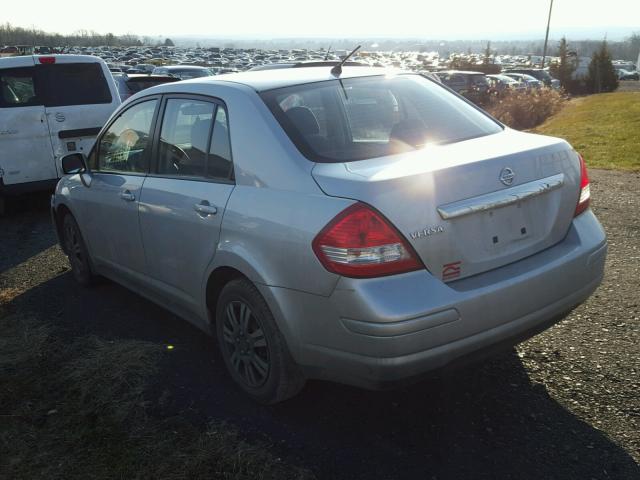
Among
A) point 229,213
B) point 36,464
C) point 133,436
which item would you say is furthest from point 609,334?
point 36,464

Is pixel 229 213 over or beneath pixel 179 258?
over

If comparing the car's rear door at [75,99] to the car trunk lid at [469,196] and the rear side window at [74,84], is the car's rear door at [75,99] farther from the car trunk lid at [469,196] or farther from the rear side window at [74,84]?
the car trunk lid at [469,196]

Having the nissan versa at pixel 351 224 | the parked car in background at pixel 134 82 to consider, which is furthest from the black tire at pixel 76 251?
the parked car in background at pixel 134 82

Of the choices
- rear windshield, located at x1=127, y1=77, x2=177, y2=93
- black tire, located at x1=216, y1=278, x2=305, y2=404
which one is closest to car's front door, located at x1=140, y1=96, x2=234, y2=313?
black tire, located at x1=216, y1=278, x2=305, y2=404

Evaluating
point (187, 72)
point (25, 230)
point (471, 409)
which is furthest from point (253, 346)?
point (187, 72)

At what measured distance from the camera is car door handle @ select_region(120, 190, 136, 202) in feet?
14.2

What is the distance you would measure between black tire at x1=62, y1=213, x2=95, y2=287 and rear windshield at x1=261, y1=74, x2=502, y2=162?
280 centimetres

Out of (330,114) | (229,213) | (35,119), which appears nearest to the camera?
(229,213)

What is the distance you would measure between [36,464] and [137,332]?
63.8 inches

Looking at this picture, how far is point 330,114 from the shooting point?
3631 mm

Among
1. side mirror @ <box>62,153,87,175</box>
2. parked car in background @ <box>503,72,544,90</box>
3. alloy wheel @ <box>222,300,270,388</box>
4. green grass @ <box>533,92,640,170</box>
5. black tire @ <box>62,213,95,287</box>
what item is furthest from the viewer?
parked car in background @ <box>503,72,544,90</box>

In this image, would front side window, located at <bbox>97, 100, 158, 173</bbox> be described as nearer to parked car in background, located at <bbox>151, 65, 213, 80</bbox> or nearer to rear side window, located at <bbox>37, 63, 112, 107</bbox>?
rear side window, located at <bbox>37, 63, 112, 107</bbox>

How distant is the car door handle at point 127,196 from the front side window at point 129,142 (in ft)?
0.53

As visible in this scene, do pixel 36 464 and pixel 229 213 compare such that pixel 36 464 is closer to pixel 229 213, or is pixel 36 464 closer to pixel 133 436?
pixel 133 436
